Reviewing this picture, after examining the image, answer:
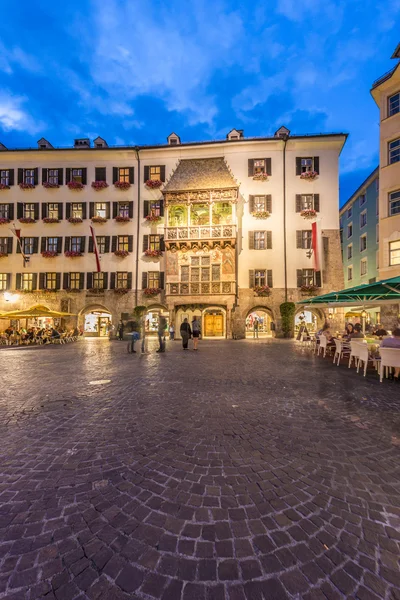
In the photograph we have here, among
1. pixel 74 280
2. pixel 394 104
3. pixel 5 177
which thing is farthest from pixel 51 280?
pixel 394 104

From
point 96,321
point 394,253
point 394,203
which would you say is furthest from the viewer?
point 96,321

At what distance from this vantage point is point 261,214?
70.5ft

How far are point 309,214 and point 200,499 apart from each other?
75.0ft

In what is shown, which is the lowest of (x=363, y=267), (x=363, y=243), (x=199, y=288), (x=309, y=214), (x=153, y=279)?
(x=199, y=288)

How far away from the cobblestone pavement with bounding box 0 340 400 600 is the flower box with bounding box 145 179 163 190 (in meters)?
21.4

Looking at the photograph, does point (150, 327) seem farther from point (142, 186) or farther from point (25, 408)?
point (25, 408)

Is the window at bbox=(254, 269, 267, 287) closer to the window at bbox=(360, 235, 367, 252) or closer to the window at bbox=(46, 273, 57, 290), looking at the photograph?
the window at bbox=(360, 235, 367, 252)

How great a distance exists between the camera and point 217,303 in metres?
21.4

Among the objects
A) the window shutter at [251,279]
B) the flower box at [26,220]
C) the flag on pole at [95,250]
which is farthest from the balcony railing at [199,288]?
the flower box at [26,220]

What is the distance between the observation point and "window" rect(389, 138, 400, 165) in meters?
16.9

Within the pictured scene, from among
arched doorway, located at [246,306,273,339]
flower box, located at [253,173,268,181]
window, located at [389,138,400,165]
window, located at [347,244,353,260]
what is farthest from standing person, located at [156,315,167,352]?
A: window, located at [347,244,353,260]

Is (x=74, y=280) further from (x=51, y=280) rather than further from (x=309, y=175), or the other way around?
(x=309, y=175)

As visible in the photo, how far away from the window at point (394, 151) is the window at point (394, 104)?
225cm

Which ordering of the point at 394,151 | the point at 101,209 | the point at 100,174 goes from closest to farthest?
the point at 394,151, the point at 101,209, the point at 100,174
